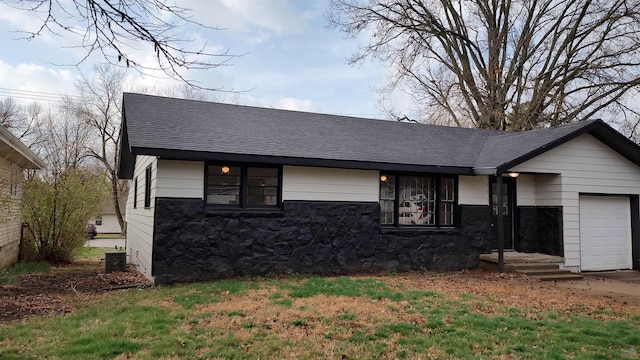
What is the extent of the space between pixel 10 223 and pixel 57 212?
3.68 feet

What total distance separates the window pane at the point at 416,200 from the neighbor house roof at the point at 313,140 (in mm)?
660

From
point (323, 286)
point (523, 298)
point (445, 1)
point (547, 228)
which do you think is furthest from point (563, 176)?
point (445, 1)

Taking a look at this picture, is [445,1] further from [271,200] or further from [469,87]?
[271,200]

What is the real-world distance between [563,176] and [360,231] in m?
5.49

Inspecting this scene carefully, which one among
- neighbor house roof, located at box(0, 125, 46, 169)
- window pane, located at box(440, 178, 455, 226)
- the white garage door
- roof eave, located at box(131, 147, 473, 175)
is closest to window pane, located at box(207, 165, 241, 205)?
roof eave, located at box(131, 147, 473, 175)

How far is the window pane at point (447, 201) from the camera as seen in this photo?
10.6 meters

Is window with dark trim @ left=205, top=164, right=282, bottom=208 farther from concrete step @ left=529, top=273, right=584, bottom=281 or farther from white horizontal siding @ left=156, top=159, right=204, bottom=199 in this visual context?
concrete step @ left=529, top=273, right=584, bottom=281

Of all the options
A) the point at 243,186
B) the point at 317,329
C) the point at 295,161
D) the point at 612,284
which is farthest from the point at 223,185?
the point at 612,284

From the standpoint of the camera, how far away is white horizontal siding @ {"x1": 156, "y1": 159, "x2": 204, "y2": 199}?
8031 millimetres

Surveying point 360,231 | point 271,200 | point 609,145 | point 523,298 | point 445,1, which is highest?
point 445,1

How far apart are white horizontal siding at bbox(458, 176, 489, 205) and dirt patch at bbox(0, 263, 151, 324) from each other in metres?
7.54

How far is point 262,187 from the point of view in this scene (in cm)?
896

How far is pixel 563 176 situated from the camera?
10641 mm

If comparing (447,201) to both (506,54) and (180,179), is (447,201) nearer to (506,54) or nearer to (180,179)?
(180,179)
